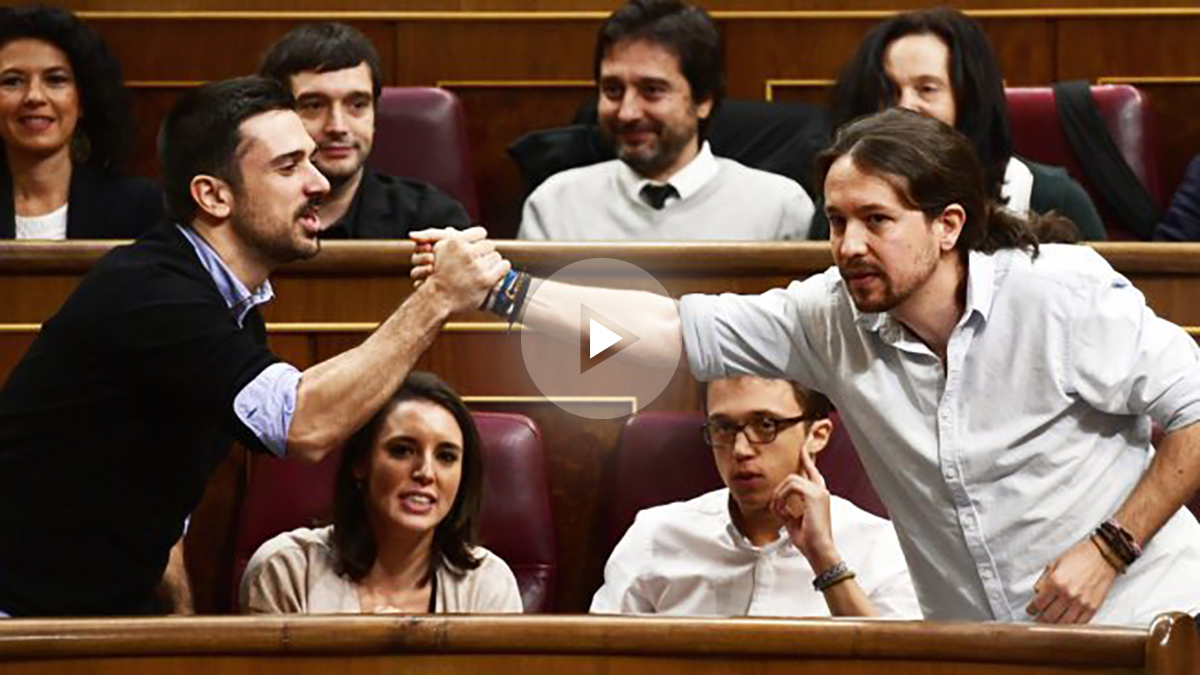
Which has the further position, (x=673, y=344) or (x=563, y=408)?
(x=563, y=408)

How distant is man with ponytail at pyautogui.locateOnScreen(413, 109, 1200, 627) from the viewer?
1.01m

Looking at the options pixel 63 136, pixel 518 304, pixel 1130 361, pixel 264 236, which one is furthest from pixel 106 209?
pixel 1130 361

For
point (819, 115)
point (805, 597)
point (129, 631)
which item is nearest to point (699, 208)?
point (819, 115)

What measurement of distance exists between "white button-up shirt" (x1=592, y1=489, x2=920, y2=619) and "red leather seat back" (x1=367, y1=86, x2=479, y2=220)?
54 cm

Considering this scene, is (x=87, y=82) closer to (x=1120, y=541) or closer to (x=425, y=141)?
(x=425, y=141)

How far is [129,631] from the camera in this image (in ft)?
2.84

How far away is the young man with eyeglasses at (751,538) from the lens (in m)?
1.25

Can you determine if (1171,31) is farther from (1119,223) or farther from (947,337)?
(947,337)

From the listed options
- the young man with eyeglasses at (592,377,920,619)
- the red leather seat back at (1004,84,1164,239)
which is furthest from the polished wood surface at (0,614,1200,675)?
the red leather seat back at (1004,84,1164,239)

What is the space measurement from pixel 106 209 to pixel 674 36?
0.48m

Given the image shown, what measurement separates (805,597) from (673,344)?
255mm

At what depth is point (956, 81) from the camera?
5.21 feet
